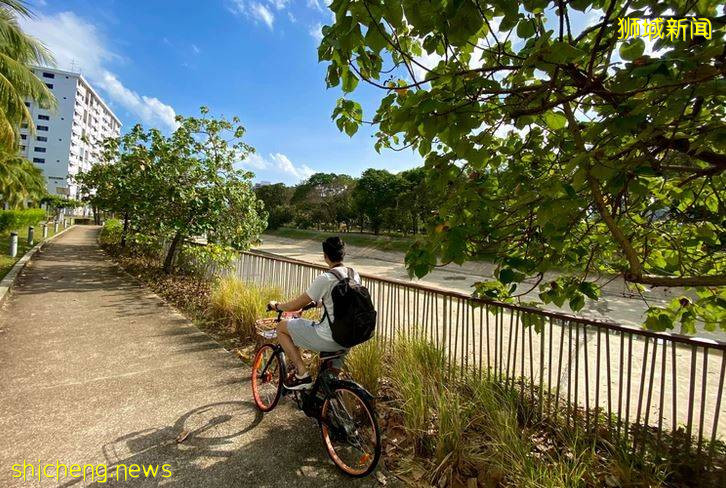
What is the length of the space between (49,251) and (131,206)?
335 inches

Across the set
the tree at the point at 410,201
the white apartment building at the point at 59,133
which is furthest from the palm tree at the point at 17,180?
the white apartment building at the point at 59,133

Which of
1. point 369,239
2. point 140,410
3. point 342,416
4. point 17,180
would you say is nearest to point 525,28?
point 342,416

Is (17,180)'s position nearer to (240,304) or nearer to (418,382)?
(240,304)

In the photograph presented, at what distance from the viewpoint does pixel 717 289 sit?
9.91 feet

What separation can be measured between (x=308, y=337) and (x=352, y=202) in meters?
39.1

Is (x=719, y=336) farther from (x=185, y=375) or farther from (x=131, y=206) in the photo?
(x=131, y=206)

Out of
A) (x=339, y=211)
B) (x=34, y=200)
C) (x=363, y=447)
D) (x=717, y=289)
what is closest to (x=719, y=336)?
(x=717, y=289)

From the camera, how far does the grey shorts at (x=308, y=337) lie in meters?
3.03

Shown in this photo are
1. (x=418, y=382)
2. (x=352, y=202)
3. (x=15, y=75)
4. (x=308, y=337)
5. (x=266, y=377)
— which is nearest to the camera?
(x=308, y=337)

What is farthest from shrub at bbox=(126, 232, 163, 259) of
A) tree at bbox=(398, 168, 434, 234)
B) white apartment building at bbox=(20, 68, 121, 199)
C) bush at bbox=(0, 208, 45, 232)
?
white apartment building at bbox=(20, 68, 121, 199)

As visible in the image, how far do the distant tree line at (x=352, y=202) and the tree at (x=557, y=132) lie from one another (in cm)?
2417

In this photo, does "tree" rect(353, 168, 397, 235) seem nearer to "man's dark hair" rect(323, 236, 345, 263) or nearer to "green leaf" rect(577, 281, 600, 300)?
"man's dark hair" rect(323, 236, 345, 263)

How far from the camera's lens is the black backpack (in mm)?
2828

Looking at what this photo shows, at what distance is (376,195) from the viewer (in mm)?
37781
